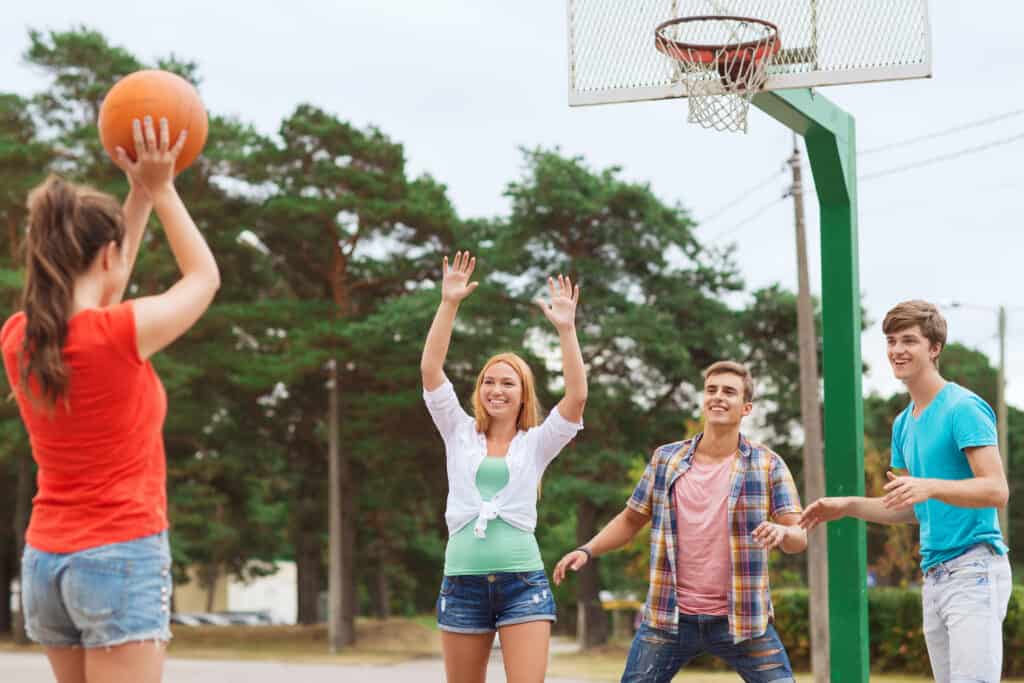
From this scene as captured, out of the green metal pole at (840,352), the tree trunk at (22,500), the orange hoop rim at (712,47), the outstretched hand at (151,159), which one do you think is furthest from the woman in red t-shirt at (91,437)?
the tree trunk at (22,500)

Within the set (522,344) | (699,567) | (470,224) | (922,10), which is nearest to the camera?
(699,567)

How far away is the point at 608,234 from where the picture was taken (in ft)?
95.9

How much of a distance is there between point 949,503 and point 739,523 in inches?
33.9

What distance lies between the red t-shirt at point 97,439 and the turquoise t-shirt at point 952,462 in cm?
302

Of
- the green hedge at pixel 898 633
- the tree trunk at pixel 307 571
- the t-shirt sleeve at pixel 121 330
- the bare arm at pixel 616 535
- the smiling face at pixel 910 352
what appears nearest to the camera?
the t-shirt sleeve at pixel 121 330

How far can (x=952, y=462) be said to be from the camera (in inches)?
201

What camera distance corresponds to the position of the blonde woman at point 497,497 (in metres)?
5.48

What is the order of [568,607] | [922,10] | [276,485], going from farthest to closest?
[568,607] → [276,485] → [922,10]

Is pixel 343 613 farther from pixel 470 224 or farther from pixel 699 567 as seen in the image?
pixel 699 567

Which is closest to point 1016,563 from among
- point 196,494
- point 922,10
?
point 196,494

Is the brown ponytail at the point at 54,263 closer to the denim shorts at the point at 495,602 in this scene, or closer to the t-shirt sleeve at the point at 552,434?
the denim shorts at the point at 495,602

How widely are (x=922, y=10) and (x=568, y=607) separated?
4561 centimetres

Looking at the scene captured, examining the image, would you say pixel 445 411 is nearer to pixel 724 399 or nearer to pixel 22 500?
pixel 724 399

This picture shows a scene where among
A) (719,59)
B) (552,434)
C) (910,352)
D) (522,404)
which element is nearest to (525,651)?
(552,434)
